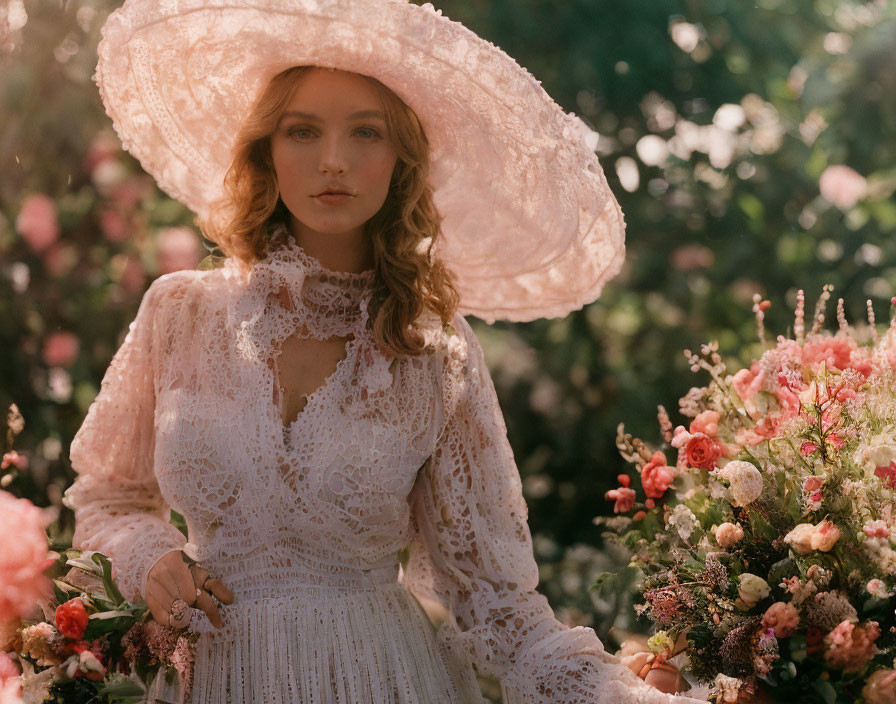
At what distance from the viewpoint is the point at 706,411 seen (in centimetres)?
214

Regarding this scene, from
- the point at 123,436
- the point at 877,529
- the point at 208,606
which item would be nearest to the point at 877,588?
the point at 877,529

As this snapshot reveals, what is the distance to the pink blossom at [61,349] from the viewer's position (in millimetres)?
2988

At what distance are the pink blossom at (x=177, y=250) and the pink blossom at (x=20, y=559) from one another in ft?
4.62

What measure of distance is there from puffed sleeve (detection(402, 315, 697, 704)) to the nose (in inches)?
18.0

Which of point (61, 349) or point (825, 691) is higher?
point (61, 349)

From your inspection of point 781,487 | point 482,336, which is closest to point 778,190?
point 482,336

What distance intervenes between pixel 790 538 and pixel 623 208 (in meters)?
1.67

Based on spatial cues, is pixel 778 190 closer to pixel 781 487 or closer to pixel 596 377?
pixel 596 377

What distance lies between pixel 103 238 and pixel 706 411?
1811mm

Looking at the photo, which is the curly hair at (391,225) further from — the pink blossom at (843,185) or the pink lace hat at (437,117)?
the pink blossom at (843,185)

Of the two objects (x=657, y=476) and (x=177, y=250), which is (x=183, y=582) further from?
(x=177, y=250)

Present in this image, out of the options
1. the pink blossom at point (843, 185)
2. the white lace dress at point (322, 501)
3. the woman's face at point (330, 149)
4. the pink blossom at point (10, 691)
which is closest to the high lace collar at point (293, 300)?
the white lace dress at point (322, 501)

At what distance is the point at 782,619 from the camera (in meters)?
1.74

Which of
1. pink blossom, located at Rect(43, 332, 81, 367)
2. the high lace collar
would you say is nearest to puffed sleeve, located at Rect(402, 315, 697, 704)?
the high lace collar
